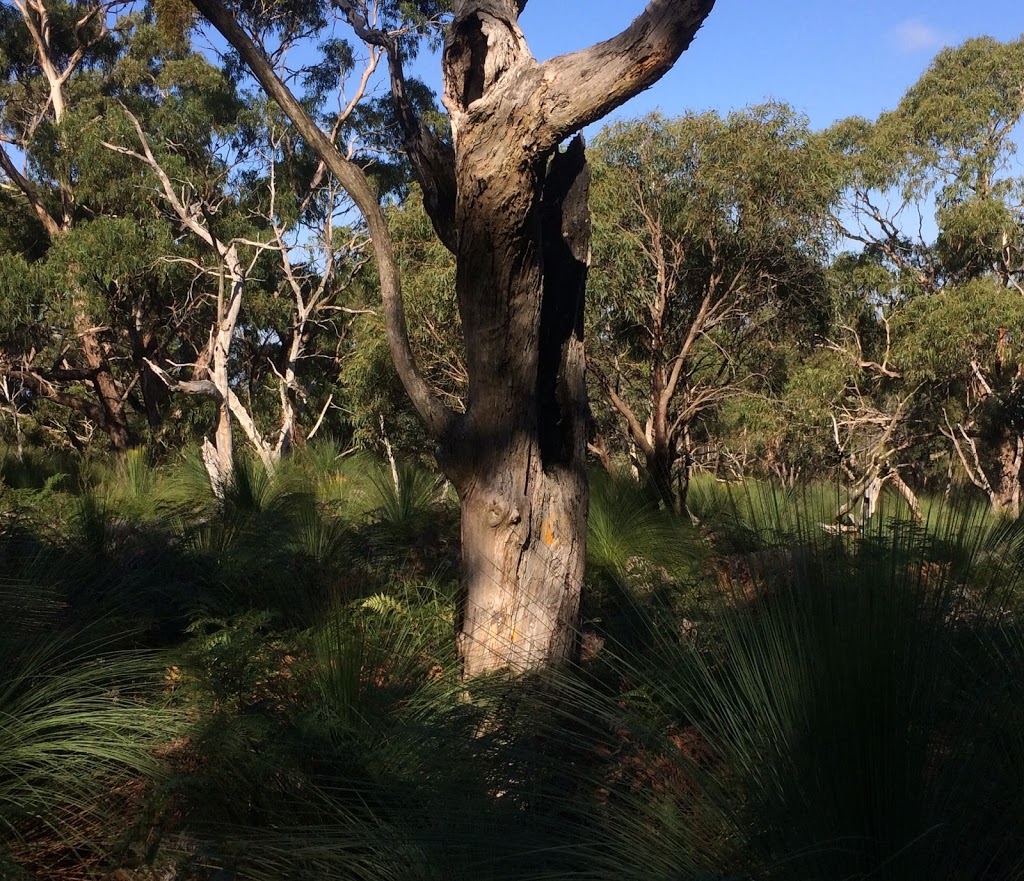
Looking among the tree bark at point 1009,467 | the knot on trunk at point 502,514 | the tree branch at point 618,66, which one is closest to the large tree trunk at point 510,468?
the knot on trunk at point 502,514

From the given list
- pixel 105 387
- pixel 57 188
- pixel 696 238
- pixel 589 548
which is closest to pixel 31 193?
pixel 57 188

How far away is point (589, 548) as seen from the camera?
23.4ft

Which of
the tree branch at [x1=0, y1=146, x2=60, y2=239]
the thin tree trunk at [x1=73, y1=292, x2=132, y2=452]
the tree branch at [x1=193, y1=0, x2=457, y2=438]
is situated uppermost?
the tree branch at [x1=0, y1=146, x2=60, y2=239]

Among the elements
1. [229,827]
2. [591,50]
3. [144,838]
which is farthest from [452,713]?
[591,50]

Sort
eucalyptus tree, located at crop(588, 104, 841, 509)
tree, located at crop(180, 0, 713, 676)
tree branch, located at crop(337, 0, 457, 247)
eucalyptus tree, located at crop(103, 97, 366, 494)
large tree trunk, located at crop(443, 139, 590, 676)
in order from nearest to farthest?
tree, located at crop(180, 0, 713, 676), large tree trunk, located at crop(443, 139, 590, 676), tree branch, located at crop(337, 0, 457, 247), eucalyptus tree, located at crop(588, 104, 841, 509), eucalyptus tree, located at crop(103, 97, 366, 494)

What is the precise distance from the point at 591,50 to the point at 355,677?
261 centimetres

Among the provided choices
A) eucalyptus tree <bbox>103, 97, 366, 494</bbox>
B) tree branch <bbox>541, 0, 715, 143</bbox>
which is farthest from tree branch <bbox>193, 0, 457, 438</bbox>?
eucalyptus tree <bbox>103, 97, 366, 494</bbox>

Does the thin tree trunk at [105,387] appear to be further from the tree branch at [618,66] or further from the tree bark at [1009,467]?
the tree branch at [618,66]

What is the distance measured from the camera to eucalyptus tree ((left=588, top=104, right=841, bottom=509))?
12.3 metres

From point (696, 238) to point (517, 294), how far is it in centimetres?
884

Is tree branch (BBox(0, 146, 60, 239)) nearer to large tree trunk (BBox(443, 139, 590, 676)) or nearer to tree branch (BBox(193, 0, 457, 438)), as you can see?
tree branch (BBox(193, 0, 457, 438))

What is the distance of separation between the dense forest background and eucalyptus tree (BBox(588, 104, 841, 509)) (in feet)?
0.18

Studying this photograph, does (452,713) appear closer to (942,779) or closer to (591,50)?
(942,779)

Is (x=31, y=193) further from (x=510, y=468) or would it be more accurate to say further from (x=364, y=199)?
(x=510, y=468)
